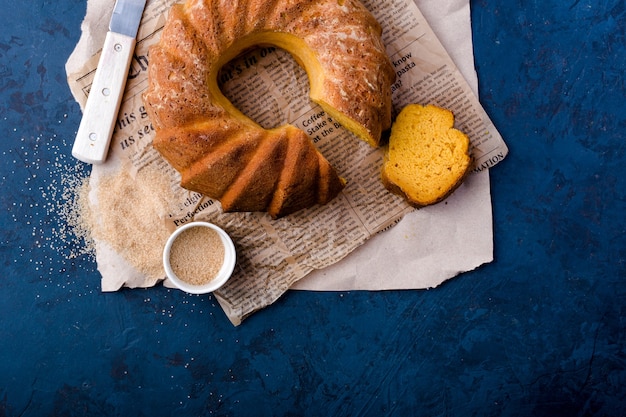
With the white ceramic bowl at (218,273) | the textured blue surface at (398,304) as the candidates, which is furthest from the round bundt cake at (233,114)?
the textured blue surface at (398,304)

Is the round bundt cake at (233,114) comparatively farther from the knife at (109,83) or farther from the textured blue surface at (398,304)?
the textured blue surface at (398,304)

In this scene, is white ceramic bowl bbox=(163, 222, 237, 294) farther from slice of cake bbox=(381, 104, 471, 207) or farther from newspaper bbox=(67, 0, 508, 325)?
slice of cake bbox=(381, 104, 471, 207)

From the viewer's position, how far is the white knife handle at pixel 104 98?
1.96 m

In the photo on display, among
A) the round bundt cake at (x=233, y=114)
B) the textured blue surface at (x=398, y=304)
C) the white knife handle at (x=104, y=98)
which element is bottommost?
the textured blue surface at (x=398, y=304)

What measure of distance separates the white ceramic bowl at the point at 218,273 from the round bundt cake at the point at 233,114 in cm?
15

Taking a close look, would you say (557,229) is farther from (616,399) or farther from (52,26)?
(52,26)

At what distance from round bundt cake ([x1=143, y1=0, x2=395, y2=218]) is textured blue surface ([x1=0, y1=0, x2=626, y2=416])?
0.51 m

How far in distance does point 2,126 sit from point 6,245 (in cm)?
51

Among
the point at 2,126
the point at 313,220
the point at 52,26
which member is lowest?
the point at 313,220

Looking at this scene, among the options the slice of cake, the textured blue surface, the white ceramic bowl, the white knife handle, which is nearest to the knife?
the white knife handle

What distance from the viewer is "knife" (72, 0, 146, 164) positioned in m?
1.96

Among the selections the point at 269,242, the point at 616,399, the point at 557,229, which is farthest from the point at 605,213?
the point at 269,242

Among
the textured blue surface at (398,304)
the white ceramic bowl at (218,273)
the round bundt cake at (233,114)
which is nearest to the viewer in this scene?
the round bundt cake at (233,114)

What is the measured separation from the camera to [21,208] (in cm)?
206
